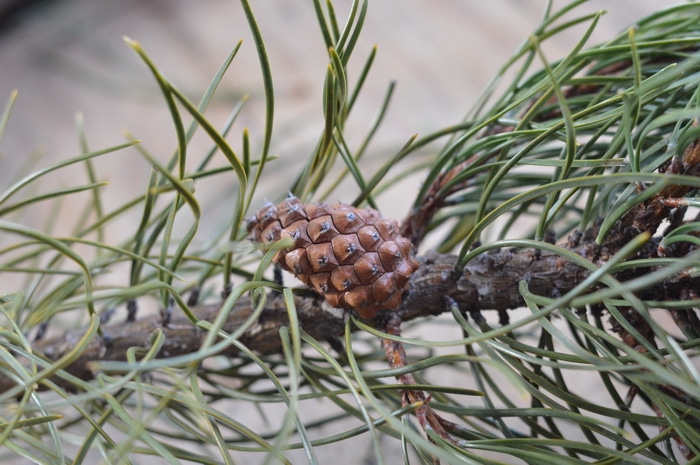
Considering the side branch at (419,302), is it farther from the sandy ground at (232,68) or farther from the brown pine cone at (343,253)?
the sandy ground at (232,68)

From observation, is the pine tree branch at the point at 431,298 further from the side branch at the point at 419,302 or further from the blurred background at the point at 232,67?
the blurred background at the point at 232,67

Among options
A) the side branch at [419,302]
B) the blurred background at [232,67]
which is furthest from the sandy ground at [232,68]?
the side branch at [419,302]

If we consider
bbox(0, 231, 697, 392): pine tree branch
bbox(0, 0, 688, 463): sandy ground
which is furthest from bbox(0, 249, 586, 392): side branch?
bbox(0, 0, 688, 463): sandy ground

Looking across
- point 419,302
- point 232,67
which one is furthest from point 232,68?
point 419,302

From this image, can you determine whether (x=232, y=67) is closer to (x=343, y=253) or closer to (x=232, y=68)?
(x=232, y=68)

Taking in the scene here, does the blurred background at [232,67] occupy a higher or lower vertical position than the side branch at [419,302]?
higher

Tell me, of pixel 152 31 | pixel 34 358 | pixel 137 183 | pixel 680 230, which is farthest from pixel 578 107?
pixel 152 31

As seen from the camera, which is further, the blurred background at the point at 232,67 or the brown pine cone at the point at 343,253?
the blurred background at the point at 232,67
